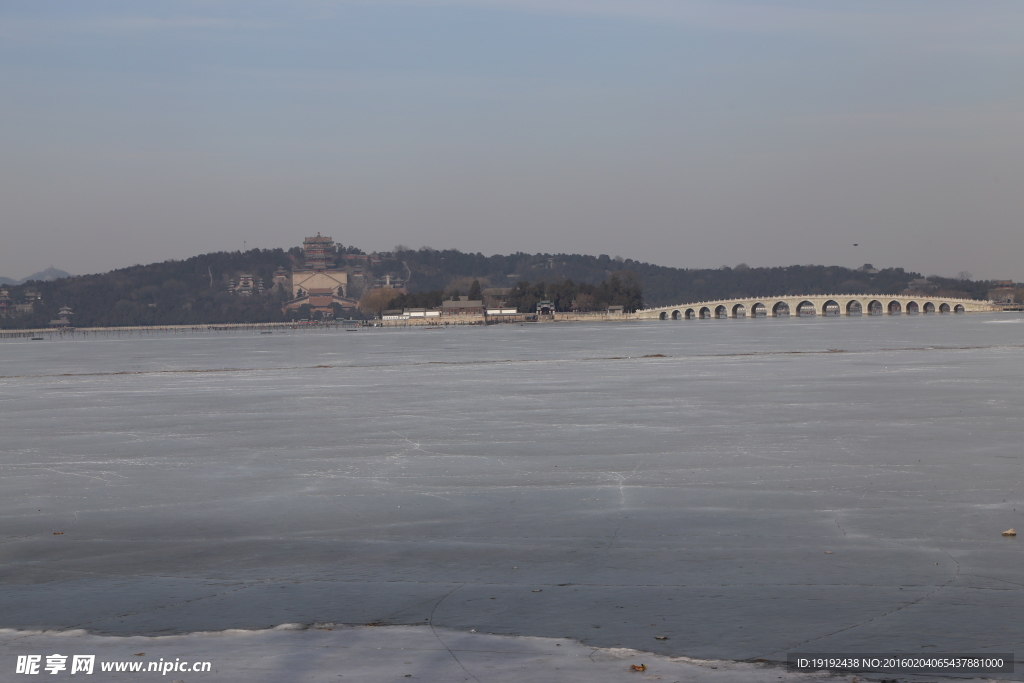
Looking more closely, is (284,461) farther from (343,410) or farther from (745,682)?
(745,682)

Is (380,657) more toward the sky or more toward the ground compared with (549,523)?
more toward the sky

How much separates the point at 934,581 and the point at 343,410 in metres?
23.6

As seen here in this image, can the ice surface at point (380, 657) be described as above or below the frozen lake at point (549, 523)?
above

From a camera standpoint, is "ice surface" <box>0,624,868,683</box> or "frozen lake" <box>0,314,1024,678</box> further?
"frozen lake" <box>0,314,1024,678</box>

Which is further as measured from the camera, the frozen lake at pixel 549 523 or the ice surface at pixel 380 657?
the frozen lake at pixel 549 523

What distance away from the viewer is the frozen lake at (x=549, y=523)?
945 cm

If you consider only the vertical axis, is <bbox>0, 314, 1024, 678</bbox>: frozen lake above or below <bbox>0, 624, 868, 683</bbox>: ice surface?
below

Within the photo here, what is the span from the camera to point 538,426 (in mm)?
25828

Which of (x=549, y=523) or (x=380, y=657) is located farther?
(x=549, y=523)

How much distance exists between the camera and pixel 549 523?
1372 centimetres

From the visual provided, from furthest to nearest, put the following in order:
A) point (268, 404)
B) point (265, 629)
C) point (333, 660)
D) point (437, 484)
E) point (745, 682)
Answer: point (268, 404) → point (437, 484) → point (265, 629) → point (333, 660) → point (745, 682)

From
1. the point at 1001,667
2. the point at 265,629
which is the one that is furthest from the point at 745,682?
the point at 265,629

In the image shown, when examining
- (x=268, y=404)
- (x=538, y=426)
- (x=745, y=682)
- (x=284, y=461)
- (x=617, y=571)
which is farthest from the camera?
(x=268, y=404)

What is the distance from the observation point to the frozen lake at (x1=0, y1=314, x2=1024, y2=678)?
9445 mm
